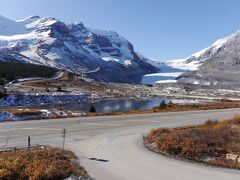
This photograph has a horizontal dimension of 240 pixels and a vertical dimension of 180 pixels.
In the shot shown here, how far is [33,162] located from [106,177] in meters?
3.67

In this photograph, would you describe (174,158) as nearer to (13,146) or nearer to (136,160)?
(136,160)

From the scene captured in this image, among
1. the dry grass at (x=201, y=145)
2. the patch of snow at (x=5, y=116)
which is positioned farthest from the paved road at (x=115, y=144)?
the patch of snow at (x=5, y=116)

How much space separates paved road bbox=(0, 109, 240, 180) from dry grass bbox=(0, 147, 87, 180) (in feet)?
3.09

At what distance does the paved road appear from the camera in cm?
1934

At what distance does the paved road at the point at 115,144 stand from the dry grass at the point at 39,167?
3.09ft

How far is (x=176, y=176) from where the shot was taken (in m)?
19.0

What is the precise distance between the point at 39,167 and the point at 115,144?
30.2ft

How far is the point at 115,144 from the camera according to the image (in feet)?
89.2

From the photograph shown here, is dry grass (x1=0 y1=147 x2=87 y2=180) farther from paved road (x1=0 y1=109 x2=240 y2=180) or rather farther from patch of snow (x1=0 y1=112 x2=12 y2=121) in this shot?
patch of snow (x1=0 y1=112 x2=12 y2=121)

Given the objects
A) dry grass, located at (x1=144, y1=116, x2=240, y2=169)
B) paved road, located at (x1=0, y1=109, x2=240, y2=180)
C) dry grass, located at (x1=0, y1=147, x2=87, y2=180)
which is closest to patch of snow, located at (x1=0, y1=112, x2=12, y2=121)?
paved road, located at (x1=0, y1=109, x2=240, y2=180)

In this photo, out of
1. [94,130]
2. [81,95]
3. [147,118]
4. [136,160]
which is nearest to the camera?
[136,160]

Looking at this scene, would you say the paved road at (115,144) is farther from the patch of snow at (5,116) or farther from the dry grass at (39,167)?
the patch of snow at (5,116)

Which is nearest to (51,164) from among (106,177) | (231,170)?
(106,177)

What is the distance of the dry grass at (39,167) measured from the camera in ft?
58.6
